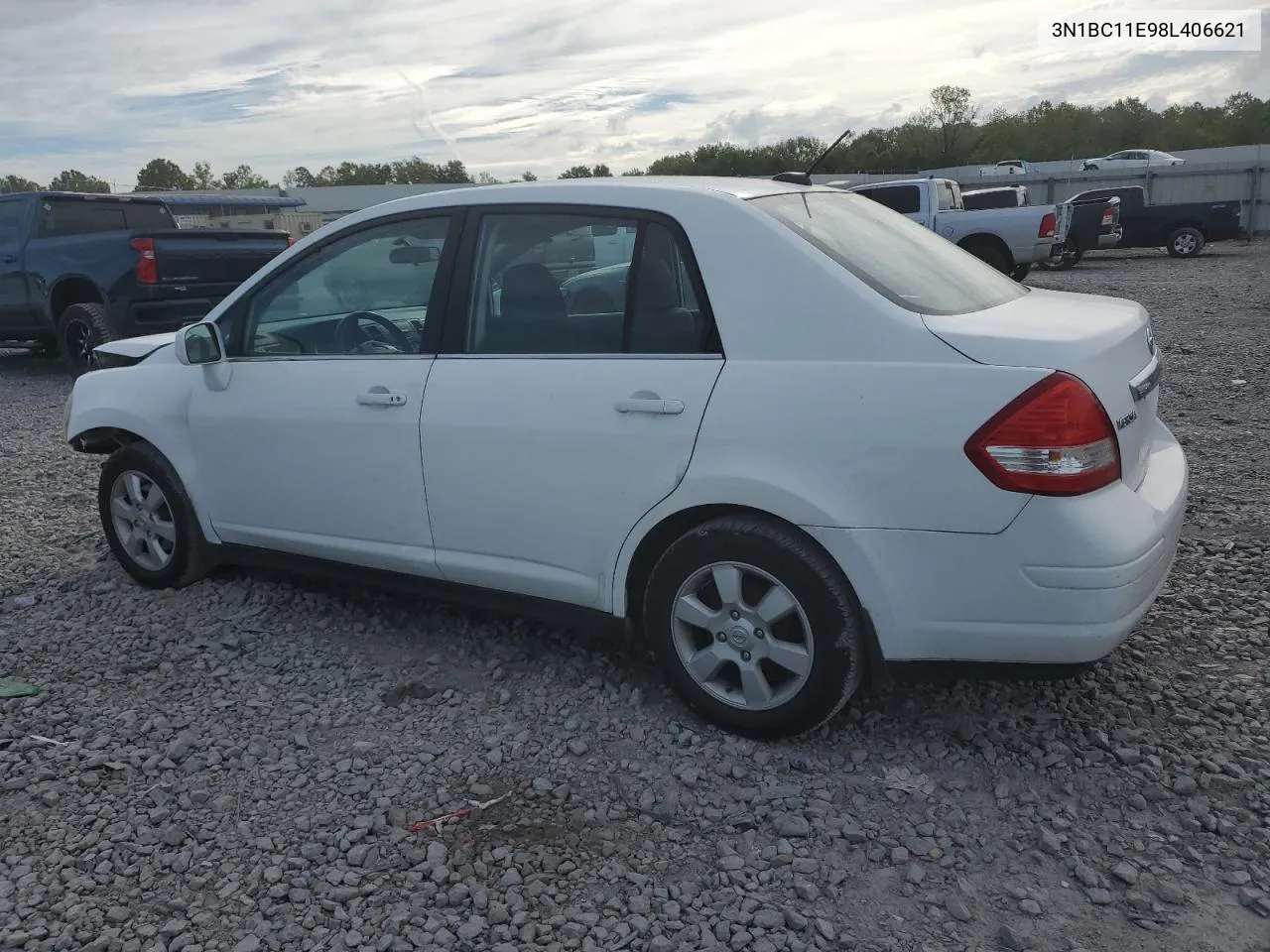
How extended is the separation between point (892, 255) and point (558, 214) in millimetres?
1153

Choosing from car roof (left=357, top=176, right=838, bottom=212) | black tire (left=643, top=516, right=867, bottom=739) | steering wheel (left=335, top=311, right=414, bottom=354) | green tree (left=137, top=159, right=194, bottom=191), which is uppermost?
green tree (left=137, top=159, right=194, bottom=191)

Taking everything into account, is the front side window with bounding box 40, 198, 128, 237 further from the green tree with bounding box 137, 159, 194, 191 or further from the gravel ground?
the green tree with bounding box 137, 159, 194, 191

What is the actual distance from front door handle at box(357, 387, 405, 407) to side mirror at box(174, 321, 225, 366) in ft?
2.80

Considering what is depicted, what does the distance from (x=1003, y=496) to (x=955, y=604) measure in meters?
0.34

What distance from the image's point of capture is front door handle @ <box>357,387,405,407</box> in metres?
3.91

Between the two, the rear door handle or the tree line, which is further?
the tree line

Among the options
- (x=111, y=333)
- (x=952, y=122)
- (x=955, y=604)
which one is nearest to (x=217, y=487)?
(x=955, y=604)

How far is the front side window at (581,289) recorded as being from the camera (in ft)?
11.4

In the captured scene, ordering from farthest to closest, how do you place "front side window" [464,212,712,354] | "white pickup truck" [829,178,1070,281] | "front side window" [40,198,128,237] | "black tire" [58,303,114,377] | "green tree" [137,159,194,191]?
"green tree" [137,159,194,191], "white pickup truck" [829,178,1070,281], "front side window" [40,198,128,237], "black tire" [58,303,114,377], "front side window" [464,212,712,354]

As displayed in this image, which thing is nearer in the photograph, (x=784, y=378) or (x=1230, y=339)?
(x=784, y=378)

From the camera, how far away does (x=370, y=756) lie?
3.49 m

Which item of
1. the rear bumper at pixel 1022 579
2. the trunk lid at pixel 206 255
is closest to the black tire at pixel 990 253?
the trunk lid at pixel 206 255

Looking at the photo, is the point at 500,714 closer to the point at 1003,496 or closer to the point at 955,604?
the point at 955,604

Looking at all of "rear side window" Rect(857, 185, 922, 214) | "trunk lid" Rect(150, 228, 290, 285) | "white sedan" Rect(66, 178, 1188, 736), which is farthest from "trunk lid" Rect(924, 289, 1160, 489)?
"rear side window" Rect(857, 185, 922, 214)
